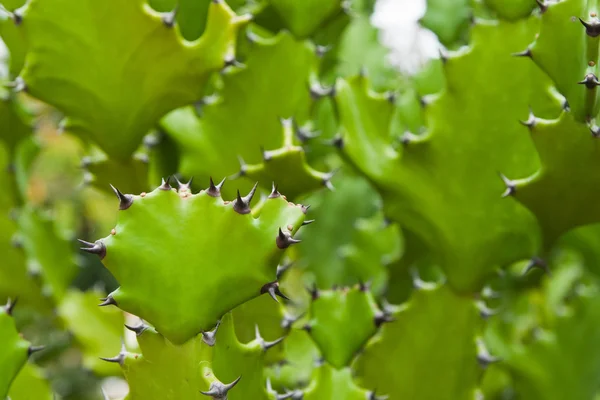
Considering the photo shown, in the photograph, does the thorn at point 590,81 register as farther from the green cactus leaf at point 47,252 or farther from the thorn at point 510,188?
the green cactus leaf at point 47,252

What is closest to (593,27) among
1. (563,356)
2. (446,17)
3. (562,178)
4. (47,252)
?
(562,178)

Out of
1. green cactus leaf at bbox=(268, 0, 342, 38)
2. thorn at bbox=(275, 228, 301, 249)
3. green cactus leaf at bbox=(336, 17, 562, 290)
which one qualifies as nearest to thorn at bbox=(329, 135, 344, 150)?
green cactus leaf at bbox=(336, 17, 562, 290)

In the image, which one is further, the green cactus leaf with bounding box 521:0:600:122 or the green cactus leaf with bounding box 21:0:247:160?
the green cactus leaf with bounding box 21:0:247:160

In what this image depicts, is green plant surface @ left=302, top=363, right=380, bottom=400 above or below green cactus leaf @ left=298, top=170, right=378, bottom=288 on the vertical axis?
above

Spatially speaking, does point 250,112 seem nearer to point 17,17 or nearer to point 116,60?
point 116,60

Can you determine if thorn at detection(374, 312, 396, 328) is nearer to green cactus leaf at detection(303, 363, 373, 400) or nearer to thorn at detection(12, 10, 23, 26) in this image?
green cactus leaf at detection(303, 363, 373, 400)

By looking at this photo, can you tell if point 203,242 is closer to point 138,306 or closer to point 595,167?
point 138,306
